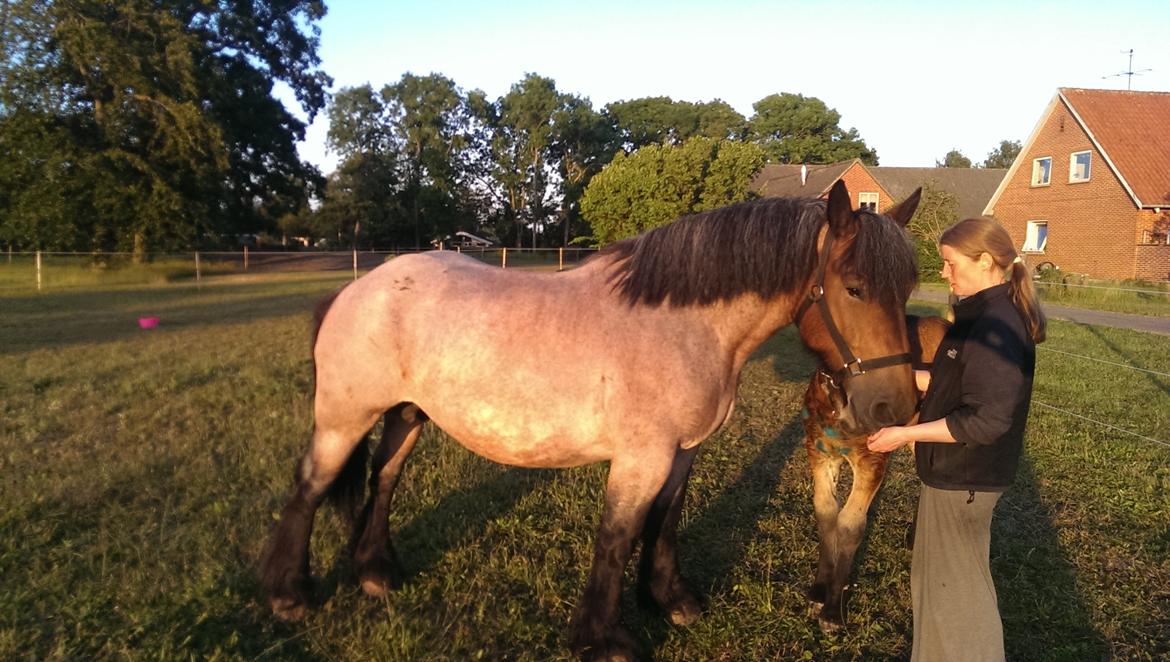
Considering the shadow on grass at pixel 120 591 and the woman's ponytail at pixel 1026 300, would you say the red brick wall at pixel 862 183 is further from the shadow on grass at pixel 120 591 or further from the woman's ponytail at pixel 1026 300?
the shadow on grass at pixel 120 591

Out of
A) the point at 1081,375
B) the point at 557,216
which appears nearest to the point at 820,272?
the point at 1081,375

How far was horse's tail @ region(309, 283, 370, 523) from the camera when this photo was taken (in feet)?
11.1

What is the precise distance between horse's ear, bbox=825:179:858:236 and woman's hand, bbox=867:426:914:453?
78 centimetres

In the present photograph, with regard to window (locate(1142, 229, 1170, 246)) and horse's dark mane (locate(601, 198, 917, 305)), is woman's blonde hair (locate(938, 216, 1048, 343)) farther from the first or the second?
window (locate(1142, 229, 1170, 246))

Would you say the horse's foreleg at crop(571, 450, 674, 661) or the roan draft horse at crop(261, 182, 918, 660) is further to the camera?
the horse's foreleg at crop(571, 450, 674, 661)

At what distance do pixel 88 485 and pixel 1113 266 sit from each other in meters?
31.7

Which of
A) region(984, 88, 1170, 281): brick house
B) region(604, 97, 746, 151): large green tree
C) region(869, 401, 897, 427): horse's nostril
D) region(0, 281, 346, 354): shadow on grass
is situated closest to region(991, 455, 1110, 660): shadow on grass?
region(869, 401, 897, 427): horse's nostril

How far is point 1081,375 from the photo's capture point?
8844 millimetres

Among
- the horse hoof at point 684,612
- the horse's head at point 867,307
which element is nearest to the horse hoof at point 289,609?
the horse hoof at point 684,612

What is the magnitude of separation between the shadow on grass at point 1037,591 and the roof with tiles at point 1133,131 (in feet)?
85.8

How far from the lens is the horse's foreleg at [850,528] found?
3.29m

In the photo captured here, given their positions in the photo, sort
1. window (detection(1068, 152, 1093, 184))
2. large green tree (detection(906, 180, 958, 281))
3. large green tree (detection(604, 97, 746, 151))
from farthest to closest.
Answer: large green tree (detection(604, 97, 746, 151)) < window (detection(1068, 152, 1093, 184)) < large green tree (detection(906, 180, 958, 281))

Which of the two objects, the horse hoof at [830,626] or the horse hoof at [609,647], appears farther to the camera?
the horse hoof at [830,626]

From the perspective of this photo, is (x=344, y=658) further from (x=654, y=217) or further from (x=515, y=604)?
(x=654, y=217)
